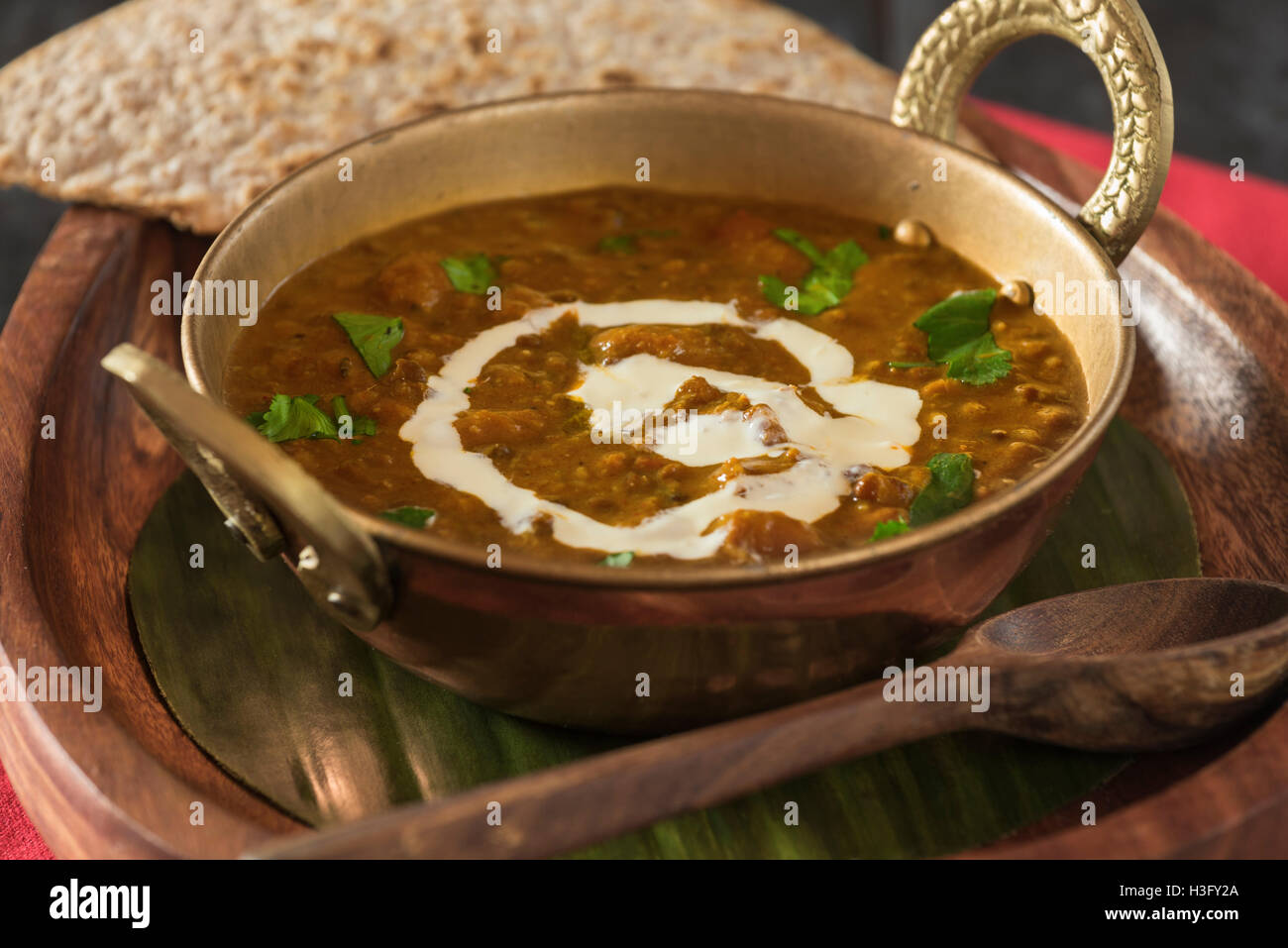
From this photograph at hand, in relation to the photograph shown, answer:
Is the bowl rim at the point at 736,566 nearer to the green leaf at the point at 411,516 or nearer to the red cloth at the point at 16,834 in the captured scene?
the green leaf at the point at 411,516

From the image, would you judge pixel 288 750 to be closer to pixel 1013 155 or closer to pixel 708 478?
pixel 708 478

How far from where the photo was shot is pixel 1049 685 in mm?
1636

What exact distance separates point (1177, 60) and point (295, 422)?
5.53 meters

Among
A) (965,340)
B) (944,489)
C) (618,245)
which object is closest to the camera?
(944,489)

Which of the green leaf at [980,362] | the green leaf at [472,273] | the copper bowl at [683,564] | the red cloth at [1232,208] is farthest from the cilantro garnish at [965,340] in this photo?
the red cloth at [1232,208]

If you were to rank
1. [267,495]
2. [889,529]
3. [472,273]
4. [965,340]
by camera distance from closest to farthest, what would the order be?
1. [267,495]
2. [889,529]
3. [965,340]
4. [472,273]

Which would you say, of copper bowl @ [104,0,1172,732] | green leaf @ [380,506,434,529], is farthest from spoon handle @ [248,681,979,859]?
green leaf @ [380,506,434,529]

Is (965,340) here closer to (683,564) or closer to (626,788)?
(683,564)

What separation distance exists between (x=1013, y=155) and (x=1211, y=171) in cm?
80

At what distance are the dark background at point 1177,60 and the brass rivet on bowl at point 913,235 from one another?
379cm

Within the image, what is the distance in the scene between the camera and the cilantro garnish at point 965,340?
2135 millimetres

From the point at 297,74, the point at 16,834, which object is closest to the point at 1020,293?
the point at 297,74

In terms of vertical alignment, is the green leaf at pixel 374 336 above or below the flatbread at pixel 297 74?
below

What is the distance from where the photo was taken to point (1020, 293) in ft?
7.48
